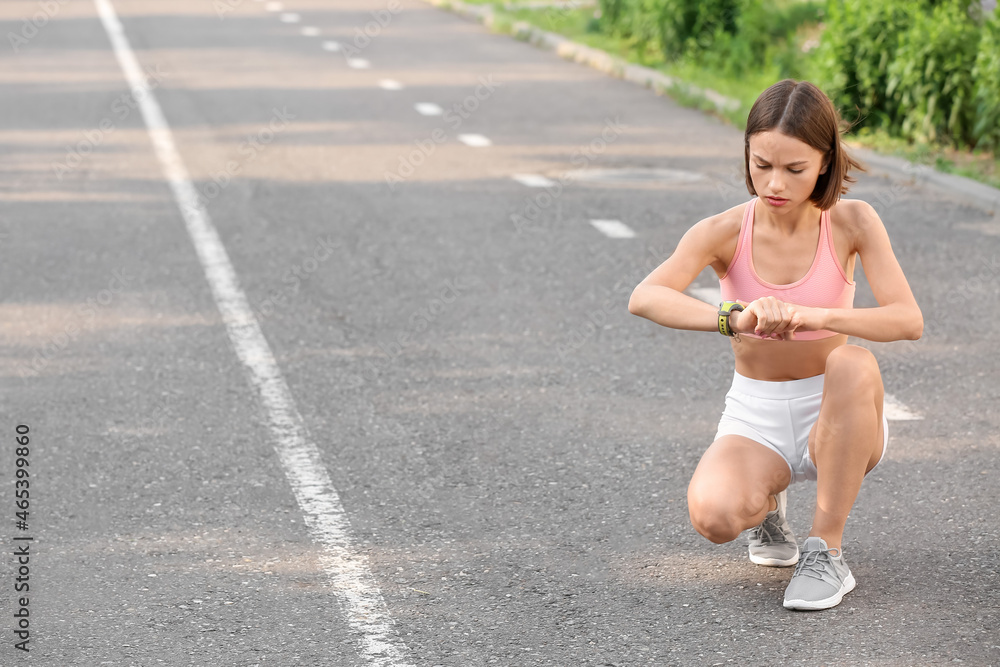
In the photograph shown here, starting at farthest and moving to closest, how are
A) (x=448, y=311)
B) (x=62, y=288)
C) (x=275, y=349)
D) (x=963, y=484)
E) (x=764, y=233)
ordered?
(x=62, y=288) < (x=448, y=311) < (x=275, y=349) < (x=963, y=484) < (x=764, y=233)

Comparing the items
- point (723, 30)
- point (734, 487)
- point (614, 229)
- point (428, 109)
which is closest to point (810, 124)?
point (734, 487)

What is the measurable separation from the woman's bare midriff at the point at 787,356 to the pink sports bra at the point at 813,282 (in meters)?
0.03

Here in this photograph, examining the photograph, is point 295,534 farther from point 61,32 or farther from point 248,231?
point 61,32

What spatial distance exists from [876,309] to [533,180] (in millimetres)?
7580

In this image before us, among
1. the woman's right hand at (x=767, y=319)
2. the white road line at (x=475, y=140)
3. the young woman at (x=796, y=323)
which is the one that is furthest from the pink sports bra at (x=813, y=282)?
the white road line at (x=475, y=140)

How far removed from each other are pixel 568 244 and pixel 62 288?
323 cm

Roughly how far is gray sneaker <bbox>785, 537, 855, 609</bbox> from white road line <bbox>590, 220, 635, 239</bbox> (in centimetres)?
531

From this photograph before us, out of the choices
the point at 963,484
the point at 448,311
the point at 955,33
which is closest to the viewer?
the point at 963,484

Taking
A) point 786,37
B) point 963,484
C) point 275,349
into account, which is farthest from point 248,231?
point 786,37

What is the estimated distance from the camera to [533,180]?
11305 millimetres

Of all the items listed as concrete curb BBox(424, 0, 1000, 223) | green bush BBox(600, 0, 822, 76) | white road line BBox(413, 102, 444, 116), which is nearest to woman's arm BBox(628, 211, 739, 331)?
concrete curb BBox(424, 0, 1000, 223)

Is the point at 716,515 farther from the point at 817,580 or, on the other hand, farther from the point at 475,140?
the point at 475,140

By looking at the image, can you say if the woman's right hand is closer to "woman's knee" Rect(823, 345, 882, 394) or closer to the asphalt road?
"woman's knee" Rect(823, 345, 882, 394)

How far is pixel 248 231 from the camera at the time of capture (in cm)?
938
